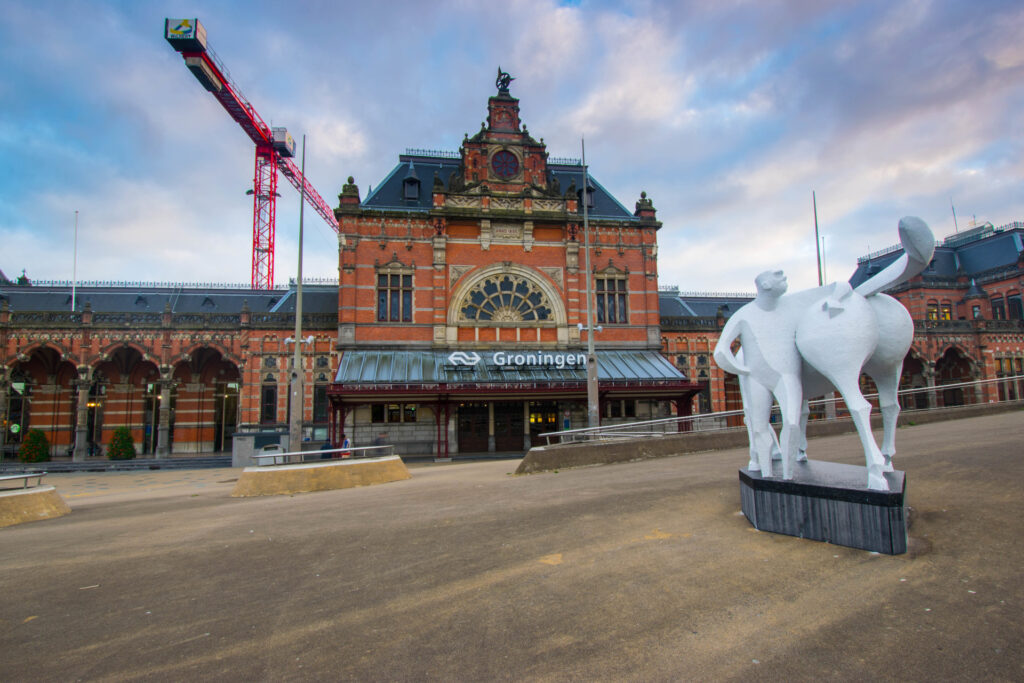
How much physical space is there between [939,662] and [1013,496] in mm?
4360

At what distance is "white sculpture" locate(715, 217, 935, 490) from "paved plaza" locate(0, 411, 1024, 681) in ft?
3.80

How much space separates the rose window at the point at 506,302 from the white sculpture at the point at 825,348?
906 inches

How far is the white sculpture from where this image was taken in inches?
225

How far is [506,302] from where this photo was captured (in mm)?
30094

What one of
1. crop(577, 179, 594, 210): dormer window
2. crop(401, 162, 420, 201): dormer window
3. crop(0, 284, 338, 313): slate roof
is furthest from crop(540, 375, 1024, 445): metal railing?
crop(0, 284, 338, 313): slate roof

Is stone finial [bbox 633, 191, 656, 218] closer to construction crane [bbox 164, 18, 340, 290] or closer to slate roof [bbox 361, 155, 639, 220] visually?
slate roof [bbox 361, 155, 639, 220]

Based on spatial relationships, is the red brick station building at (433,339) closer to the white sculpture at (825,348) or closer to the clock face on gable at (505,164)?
the clock face on gable at (505,164)

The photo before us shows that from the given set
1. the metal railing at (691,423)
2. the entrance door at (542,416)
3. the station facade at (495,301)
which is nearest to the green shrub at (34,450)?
the station facade at (495,301)

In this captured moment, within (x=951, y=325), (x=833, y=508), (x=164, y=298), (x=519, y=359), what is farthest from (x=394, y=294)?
(x=951, y=325)

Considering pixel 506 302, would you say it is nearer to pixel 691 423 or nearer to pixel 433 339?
pixel 433 339

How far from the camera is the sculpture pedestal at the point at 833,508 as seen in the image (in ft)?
17.0

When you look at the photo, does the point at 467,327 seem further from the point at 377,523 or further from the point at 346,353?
the point at 377,523

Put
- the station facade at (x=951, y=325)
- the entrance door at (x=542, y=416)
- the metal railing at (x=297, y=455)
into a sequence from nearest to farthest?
the metal railing at (x=297, y=455), the entrance door at (x=542, y=416), the station facade at (x=951, y=325)

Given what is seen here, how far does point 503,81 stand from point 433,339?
16232 millimetres
